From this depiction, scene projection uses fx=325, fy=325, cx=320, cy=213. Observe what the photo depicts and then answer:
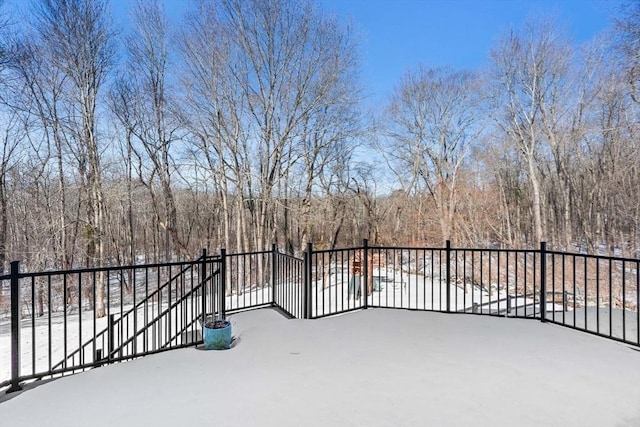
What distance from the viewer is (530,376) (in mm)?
2367

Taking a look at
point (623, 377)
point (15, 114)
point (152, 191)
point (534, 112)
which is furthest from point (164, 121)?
point (534, 112)

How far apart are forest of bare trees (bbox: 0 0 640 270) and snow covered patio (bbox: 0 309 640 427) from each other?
7.30 m

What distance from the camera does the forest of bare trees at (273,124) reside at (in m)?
9.01

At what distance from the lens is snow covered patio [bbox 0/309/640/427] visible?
6.19 ft

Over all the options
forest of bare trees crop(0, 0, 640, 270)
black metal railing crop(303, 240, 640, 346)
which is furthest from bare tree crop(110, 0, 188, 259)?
black metal railing crop(303, 240, 640, 346)

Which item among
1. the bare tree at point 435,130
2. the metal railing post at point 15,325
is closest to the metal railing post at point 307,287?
the metal railing post at point 15,325

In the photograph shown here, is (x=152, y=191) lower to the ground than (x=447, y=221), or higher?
higher

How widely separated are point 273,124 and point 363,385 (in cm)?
887

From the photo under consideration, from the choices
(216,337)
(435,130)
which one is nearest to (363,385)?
(216,337)

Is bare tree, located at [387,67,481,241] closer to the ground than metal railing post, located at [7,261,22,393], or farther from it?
farther from it

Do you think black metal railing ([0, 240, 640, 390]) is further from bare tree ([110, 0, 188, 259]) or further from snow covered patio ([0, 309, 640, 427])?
bare tree ([110, 0, 188, 259])

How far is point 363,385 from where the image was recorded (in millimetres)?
2268

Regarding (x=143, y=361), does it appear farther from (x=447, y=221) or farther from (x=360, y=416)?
(x=447, y=221)

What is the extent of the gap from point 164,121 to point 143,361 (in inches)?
363
